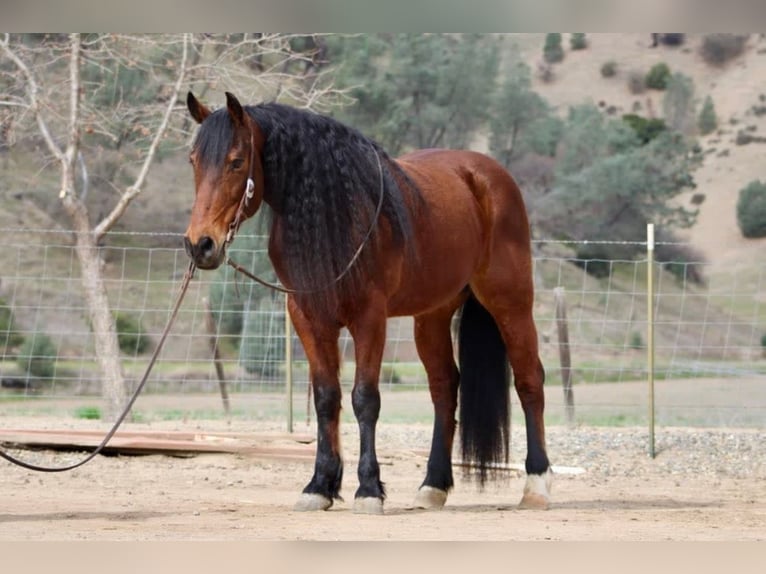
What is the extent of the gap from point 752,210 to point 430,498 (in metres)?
35.1

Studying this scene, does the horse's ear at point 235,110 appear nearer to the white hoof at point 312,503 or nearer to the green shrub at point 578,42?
the white hoof at point 312,503

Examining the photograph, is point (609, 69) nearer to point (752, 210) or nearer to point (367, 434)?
point (752, 210)

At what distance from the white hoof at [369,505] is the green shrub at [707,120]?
4184 cm

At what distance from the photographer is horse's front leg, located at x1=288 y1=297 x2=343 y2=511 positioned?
6.30m

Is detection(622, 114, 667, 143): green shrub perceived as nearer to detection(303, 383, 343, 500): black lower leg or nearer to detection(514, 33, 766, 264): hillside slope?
detection(514, 33, 766, 264): hillside slope

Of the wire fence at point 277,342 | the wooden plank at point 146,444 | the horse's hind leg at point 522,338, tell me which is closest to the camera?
the horse's hind leg at point 522,338

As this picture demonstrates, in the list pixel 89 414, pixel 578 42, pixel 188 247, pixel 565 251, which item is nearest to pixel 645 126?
pixel 578 42

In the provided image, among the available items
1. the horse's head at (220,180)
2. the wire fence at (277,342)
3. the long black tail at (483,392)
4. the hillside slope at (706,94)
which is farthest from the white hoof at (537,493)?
the hillside slope at (706,94)

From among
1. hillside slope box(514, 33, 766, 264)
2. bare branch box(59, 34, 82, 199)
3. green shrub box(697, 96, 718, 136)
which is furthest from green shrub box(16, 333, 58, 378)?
green shrub box(697, 96, 718, 136)

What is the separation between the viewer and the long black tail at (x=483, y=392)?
7258mm

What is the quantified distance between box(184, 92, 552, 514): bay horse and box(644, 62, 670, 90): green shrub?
140 ft

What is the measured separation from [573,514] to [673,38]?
159 ft

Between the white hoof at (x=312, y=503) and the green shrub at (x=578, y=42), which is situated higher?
the green shrub at (x=578, y=42)

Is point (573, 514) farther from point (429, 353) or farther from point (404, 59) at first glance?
point (404, 59)
